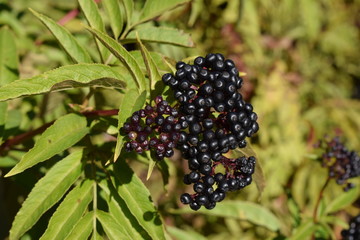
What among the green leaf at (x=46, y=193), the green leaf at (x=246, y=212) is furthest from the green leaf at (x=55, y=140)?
the green leaf at (x=246, y=212)

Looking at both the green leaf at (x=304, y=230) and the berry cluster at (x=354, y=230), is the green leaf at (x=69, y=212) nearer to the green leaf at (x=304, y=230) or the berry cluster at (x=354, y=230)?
the green leaf at (x=304, y=230)

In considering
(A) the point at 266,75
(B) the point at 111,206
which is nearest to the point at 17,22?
(B) the point at 111,206

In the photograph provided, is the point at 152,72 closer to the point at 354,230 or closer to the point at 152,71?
the point at 152,71

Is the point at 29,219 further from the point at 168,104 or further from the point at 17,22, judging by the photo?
the point at 17,22

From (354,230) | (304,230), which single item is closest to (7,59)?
(304,230)

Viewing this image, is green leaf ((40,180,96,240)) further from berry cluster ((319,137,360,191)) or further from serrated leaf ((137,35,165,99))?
berry cluster ((319,137,360,191))

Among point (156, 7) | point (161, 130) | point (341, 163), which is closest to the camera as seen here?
point (161, 130)

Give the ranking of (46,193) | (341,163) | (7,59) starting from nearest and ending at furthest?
(46,193)
(7,59)
(341,163)
